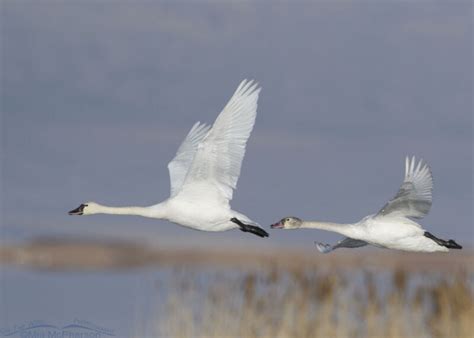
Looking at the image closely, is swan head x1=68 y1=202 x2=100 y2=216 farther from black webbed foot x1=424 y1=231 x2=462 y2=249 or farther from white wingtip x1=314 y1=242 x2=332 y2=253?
black webbed foot x1=424 y1=231 x2=462 y2=249

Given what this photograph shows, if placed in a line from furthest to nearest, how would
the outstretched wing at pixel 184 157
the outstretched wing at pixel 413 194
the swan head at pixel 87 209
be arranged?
the outstretched wing at pixel 184 157 < the swan head at pixel 87 209 < the outstretched wing at pixel 413 194

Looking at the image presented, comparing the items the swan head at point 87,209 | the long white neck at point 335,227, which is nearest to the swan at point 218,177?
the long white neck at point 335,227

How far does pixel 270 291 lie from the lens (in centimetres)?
1532

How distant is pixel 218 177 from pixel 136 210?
114cm

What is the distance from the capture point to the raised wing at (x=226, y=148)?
16516 mm

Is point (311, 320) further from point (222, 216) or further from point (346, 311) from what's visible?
point (222, 216)

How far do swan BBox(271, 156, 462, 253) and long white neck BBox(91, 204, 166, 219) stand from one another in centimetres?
198

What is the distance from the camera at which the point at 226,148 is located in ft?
54.3

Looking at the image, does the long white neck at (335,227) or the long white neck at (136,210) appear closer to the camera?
the long white neck at (335,227)

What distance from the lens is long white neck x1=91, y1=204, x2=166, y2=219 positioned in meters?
16.7

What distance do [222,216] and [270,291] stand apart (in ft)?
5.28

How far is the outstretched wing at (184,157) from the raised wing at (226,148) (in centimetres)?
99

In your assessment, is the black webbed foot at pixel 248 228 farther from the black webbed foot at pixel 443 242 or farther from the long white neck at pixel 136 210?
the black webbed foot at pixel 443 242

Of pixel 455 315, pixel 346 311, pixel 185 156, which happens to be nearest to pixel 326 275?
pixel 346 311
